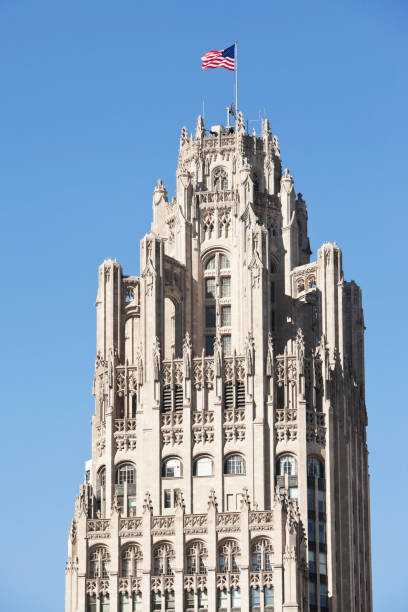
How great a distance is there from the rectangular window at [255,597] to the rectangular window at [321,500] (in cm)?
1090

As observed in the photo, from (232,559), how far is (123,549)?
8298 millimetres

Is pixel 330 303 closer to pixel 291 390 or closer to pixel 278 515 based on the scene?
pixel 291 390

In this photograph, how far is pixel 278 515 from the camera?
559ft

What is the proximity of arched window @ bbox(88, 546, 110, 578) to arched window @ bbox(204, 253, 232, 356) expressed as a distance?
20.8 metres

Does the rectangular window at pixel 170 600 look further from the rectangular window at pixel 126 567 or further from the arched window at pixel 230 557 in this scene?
the arched window at pixel 230 557

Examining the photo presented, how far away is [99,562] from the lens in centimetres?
17350

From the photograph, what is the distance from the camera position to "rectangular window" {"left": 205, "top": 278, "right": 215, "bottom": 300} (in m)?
187

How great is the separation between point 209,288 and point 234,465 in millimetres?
16771

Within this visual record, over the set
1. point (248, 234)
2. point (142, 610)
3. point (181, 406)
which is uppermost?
point (248, 234)

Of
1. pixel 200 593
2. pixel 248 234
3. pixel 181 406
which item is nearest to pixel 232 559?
pixel 200 593

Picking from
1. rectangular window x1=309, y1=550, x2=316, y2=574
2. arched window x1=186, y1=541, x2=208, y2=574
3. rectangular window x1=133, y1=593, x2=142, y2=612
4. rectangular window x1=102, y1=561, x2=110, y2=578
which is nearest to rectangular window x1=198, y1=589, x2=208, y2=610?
arched window x1=186, y1=541, x2=208, y2=574

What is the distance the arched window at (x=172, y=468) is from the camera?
179 metres

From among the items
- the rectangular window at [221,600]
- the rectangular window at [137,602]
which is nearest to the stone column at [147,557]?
the rectangular window at [137,602]

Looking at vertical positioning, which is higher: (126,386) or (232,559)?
(126,386)
